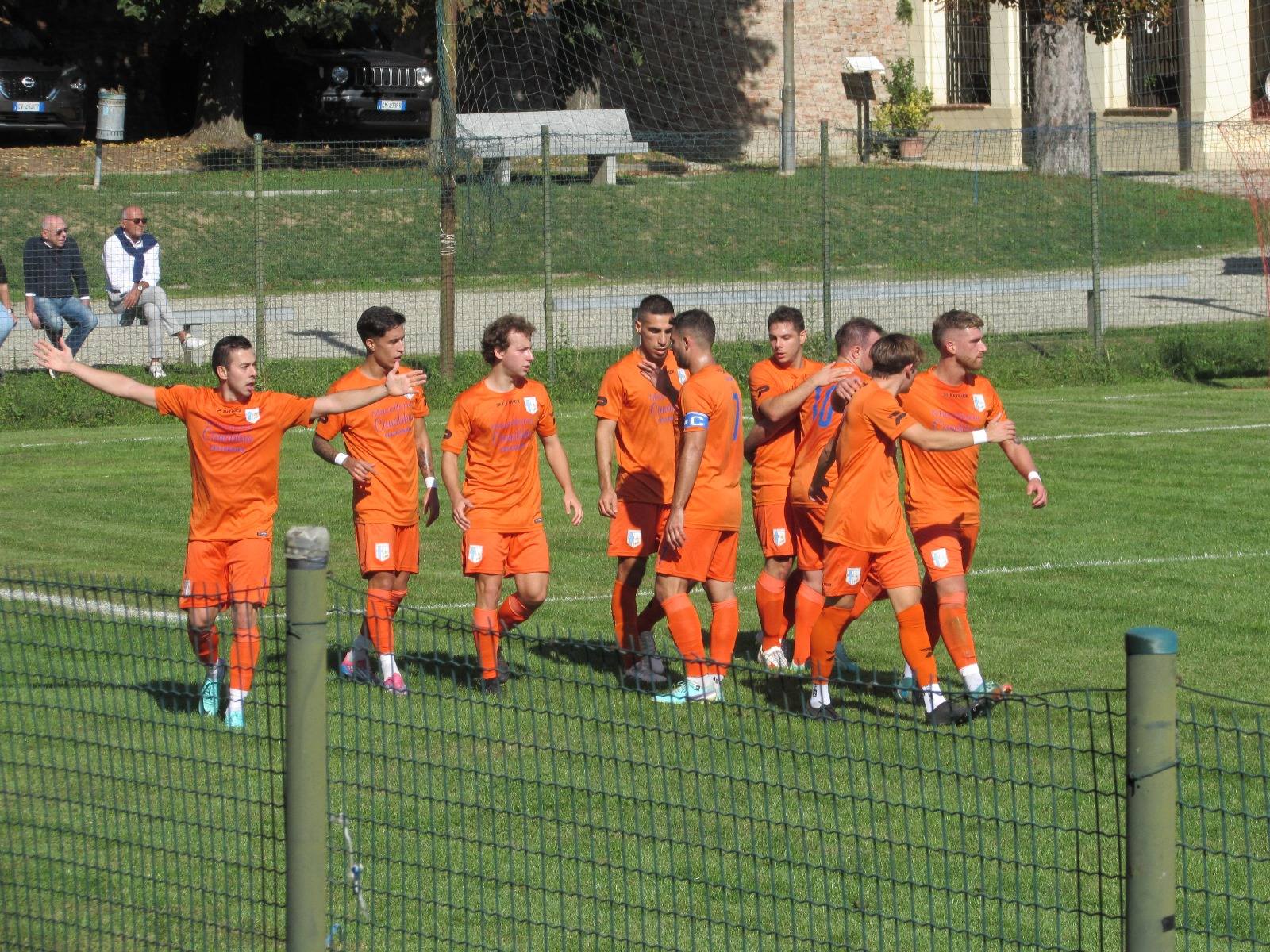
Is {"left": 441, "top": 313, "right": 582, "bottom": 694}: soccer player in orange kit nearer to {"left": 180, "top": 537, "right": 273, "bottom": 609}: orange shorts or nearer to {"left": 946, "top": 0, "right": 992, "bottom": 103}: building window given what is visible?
{"left": 180, "top": 537, "right": 273, "bottom": 609}: orange shorts

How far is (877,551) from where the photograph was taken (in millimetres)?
8164

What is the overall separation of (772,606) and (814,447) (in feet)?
3.01

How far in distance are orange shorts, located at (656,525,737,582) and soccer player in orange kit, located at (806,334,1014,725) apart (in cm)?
75

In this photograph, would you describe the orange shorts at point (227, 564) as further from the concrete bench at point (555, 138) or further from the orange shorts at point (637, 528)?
the concrete bench at point (555, 138)

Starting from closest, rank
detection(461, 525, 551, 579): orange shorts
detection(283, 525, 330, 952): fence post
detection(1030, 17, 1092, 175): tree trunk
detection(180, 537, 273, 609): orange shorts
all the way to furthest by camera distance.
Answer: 1. detection(283, 525, 330, 952): fence post
2. detection(180, 537, 273, 609): orange shorts
3. detection(461, 525, 551, 579): orange shorts
4. detection(1030, 17, 1092, 175): tree trunk

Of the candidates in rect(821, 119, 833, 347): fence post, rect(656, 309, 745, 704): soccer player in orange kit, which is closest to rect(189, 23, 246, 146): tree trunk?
rect(821, 119, 833, 347): fence post

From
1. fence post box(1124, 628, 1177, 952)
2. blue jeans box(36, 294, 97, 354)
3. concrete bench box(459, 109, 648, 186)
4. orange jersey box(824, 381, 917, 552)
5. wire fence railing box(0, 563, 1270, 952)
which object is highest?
concrete bench box(459, 109, 648, 186)

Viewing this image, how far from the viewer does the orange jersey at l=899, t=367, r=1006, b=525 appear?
8.51 m

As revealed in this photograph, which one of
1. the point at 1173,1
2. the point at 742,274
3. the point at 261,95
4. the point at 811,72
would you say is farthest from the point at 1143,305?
the point at 261,95

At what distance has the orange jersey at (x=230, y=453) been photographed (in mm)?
8367

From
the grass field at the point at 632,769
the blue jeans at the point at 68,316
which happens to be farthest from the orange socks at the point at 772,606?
the blue jeans at the point at 68,316

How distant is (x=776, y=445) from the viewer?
9508mm

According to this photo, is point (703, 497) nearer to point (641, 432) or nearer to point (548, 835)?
point (641, 432)

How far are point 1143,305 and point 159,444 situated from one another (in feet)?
46.6
